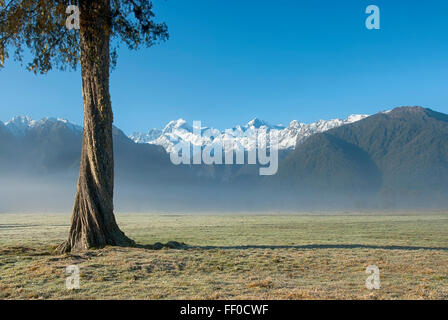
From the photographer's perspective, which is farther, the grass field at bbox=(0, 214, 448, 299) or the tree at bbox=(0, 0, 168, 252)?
the tree at bbox=(0, 0, 168, 252)

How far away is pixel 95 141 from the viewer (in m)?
20.4

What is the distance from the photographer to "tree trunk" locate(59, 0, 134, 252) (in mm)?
20062

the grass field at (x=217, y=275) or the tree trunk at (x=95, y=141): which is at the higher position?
the tree trunk at (x=95, y=141)

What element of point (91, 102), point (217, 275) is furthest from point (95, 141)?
point (217, 275)

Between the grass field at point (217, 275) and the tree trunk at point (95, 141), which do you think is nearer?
the grass field at point (217, 275)

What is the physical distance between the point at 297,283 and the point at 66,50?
729 inches

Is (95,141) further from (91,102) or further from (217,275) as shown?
(217,275)

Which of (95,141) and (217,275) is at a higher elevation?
(95,141)

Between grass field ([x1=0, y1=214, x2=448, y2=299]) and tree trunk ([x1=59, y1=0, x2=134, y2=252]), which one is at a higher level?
tree trunk ([x1=59, y1=0, x2=134, y2=252])

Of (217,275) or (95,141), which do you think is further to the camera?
(95,141)

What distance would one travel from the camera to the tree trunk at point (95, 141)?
20062mm
